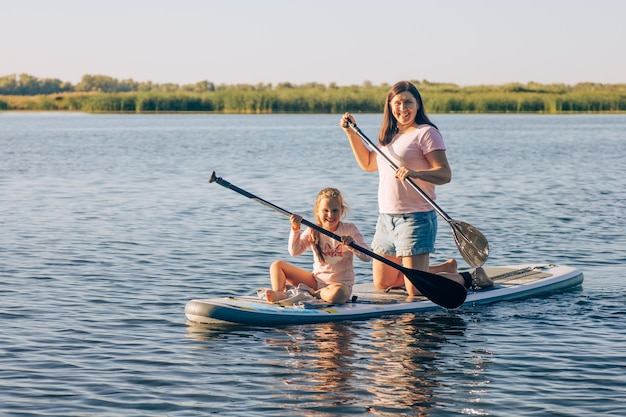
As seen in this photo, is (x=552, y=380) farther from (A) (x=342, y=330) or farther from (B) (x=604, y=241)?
(B) (x=604, y=241)

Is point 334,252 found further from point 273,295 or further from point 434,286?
point 434,286

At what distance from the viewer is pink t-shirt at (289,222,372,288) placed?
8.69m

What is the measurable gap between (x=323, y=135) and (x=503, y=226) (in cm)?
3183

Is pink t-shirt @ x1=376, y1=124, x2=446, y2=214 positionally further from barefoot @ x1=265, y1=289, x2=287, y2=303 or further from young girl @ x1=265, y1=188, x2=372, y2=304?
barefoot @ x1=265, y1=289, x2=287, y2=303

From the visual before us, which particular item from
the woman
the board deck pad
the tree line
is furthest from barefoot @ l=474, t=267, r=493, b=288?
the tree line

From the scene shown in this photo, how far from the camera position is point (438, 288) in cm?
888

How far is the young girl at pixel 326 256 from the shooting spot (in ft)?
28.4

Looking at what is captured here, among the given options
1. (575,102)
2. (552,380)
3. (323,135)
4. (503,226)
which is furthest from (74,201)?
(575,102)

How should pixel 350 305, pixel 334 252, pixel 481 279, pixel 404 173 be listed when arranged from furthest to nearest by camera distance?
pixel 481 279
pixel 350 305
pixel 334 252
pixel 404 173

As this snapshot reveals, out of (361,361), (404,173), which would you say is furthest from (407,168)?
(361,361)

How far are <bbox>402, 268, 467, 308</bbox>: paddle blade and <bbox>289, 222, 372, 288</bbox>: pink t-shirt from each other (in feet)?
1.39

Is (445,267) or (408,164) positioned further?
(445,267)

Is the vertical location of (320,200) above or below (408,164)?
below

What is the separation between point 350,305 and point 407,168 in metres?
1.26
